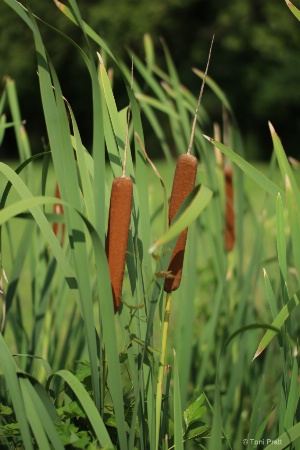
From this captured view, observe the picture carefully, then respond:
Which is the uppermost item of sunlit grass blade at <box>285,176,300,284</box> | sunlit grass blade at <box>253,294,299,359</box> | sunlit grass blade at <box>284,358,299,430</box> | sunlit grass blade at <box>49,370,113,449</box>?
sunlit grass blade at <box>285,176,300,284</box>

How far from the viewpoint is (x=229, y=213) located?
2.07 m

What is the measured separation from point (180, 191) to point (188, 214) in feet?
0.60

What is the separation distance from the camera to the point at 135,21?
55.3 ft

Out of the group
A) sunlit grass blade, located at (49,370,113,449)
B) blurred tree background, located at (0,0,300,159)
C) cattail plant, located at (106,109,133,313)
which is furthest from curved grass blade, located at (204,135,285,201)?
blurred tree background, located at (0,0,300,159)

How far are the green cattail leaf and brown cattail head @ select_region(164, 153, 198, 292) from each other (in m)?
0.09

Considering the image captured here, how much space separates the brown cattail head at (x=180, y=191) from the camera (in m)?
0.95

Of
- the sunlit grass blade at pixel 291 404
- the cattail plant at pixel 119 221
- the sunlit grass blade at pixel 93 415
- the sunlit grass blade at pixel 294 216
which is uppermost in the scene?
the cattail plant at pixel 119 221

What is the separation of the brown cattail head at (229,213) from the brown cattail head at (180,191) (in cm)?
106

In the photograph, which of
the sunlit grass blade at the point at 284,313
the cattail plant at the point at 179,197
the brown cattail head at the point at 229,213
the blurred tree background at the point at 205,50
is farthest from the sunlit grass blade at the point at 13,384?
the blurred tree background at the point at 205,50

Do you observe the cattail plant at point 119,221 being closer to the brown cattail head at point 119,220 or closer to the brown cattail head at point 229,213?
the brown cattail head at point 119,220

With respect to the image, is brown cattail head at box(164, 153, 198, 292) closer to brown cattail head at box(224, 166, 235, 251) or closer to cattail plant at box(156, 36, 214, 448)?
cattail plant at box(156, 36, 214, 448)

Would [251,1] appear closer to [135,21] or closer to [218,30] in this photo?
[218,30]

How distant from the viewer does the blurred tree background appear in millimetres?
16531

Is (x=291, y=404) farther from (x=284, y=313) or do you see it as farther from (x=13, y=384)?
(x=13, y=384)
